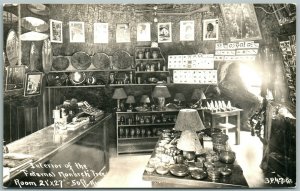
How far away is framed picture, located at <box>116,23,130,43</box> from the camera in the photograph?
3914mm

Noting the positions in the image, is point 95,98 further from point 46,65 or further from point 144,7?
point 144,7

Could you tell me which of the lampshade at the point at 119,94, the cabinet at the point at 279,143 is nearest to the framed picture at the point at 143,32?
the lampshade at the point at 119,94

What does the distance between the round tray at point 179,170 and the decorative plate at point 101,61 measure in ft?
7.10

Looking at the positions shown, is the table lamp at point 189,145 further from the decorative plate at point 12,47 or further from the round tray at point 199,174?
the decorative plate at point 12,47

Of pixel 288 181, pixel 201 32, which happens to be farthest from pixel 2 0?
pixel 288 181

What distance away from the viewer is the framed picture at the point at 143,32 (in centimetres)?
396

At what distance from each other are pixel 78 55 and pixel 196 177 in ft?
8.24

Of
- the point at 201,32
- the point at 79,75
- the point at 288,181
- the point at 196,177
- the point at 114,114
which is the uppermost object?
the point at 201,32

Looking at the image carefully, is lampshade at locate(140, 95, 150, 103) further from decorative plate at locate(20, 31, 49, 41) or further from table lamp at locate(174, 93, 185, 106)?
decorative plate at locate(20, 31, 49, 41)

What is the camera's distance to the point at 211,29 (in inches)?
151

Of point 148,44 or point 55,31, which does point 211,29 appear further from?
point 55,31

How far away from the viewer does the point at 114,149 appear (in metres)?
5.18

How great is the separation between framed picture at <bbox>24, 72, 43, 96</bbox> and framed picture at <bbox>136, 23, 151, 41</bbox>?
1.49m

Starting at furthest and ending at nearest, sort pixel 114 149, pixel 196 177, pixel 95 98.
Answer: pixel 114 149 → pixel 95 98 → pixel 196 177
